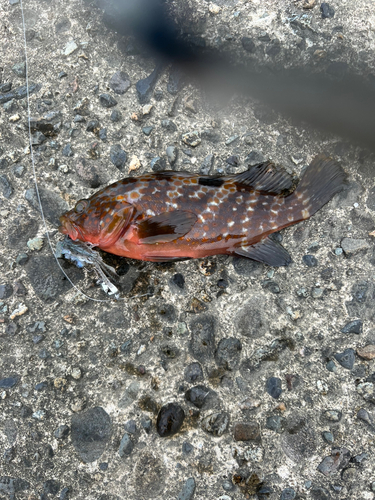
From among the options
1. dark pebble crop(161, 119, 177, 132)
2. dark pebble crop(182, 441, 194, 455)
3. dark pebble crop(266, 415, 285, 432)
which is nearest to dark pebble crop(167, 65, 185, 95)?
dark pebble crop(161, 119, 177, 132)

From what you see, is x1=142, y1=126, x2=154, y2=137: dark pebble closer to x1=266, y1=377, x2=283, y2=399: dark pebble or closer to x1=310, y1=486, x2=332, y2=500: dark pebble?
x1=266, y1=377, x2=283, y2=399: dark pebble

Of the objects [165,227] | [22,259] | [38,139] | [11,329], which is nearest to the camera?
[165,227]

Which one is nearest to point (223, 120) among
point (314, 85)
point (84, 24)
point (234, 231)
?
point (314, 85)

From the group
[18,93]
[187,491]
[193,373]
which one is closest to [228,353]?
[193,373]

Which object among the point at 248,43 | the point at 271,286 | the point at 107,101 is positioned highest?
the point at 248,43

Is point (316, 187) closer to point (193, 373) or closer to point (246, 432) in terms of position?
point (193, 373)

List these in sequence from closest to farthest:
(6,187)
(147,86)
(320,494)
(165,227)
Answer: (320,494)
(165,227)
(6,187)
(147,86)

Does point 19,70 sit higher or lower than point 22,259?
higher
